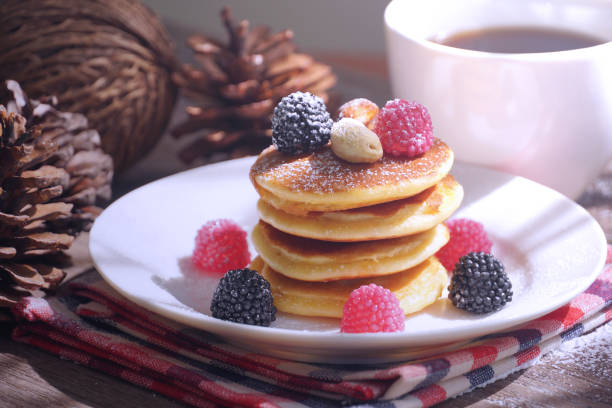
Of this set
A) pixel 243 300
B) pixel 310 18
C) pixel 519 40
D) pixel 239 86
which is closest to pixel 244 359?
pixel 243 300

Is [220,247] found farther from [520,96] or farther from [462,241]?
[520,96]

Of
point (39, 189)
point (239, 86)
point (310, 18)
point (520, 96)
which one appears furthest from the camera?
point (310, 18)

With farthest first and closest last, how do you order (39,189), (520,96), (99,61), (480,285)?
(99,61) → (520,96) → (39,189) → (480,285)

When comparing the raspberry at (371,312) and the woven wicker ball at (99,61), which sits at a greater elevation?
the woven wicker ball at (99,61)

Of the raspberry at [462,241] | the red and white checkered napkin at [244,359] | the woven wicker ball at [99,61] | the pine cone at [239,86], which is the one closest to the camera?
the red and white checkered napkin at [244,359]

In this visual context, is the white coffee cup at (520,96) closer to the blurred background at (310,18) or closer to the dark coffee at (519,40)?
the dark coffee at (519,40)

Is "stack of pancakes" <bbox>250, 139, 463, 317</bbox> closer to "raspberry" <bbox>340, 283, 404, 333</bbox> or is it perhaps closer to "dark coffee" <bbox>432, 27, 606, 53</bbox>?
"raspberry" <bbox>340, 283, 404, 333</bbox>

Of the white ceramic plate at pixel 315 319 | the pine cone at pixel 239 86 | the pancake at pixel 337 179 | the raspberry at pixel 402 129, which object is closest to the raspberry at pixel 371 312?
the white ceramic plate at pixel 315 319
